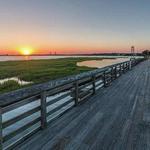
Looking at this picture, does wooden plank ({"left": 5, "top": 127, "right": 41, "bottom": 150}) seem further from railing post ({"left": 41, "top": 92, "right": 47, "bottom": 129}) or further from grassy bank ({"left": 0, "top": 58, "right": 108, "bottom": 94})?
grassy bank ({"left": 0, "top": 58, "right": 108, "bottom": 94})

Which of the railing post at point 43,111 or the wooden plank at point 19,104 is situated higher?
the wooden plank at point 19,104

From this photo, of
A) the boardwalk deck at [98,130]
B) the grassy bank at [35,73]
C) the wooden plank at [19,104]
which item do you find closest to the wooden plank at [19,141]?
the boardwalk deck at [98,130]

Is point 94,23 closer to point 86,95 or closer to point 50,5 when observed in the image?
point 50,5

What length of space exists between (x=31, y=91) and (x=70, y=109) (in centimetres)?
230

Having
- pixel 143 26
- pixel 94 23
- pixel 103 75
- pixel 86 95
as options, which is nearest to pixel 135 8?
pixel 94 23

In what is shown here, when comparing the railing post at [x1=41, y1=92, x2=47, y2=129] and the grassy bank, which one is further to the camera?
the grassy bank

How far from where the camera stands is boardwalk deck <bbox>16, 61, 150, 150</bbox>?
369 centimetres

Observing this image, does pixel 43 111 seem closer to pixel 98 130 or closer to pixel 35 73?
pixel 98 130

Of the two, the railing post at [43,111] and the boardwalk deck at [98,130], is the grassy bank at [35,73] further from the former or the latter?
the railing post at [43,111]

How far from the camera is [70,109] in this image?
20.0 ft

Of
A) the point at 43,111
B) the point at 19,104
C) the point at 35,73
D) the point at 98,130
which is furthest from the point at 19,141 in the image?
the point at 35,73

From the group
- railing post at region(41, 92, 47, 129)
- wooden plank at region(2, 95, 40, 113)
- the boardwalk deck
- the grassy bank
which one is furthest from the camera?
the grassy bank

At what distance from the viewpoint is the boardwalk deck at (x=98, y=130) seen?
3686 millimetres

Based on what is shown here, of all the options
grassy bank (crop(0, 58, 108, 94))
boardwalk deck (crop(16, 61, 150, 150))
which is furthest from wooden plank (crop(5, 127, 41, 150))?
grassy bank (crop(0, 58, 108, 94))
